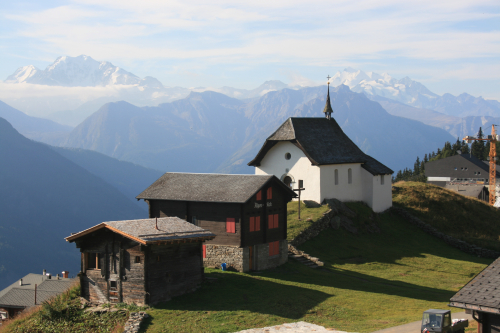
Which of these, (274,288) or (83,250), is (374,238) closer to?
(274,288)

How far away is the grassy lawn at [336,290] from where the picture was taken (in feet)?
87.4

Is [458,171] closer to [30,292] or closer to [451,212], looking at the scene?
[451,212]

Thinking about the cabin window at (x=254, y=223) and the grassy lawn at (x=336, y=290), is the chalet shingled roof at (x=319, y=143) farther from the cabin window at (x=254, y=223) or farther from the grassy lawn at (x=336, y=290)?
the cabin window at (x=254, y=223)

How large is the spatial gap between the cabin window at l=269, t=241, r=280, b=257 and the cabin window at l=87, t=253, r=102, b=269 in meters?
13.1

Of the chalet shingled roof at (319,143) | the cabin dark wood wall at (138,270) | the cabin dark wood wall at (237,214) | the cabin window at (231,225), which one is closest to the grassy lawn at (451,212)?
the chalet shingled roof at (319,143)

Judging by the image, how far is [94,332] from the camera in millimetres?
26578

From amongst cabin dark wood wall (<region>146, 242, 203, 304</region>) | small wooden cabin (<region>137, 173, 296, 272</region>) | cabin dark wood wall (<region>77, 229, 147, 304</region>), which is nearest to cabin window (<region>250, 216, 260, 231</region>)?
small wooden cabin (<region>137, 173, 296, 272</region>)

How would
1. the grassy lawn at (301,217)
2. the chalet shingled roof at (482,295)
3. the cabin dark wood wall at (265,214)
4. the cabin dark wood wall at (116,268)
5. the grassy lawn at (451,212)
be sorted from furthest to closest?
Result: the grassy lawn at (451,212) < the grassy lawn at (301,217) < the cabin dark wood wall at (265,214) < the cabin dark wood wall at (116,268) < the chalet shingled roof at (482,295)

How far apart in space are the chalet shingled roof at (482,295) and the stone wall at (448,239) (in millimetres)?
31227

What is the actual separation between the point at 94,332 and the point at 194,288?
6448 mm

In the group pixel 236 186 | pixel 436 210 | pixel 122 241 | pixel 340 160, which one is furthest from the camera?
pixel 436 210

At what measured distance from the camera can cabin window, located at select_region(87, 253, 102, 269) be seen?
30.0 m

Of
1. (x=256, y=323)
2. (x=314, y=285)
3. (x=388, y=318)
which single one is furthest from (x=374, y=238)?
(x=256, y=323)

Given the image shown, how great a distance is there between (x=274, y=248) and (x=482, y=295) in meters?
21.1
